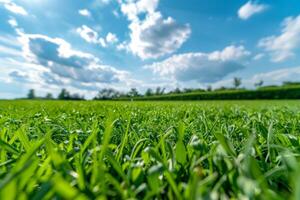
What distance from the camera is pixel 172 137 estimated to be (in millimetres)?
1167

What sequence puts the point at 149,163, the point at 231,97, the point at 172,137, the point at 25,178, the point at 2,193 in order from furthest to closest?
the point at 231,97, the point at 172,137, the point at 149,163, the point at 25,178, the point at 2,193

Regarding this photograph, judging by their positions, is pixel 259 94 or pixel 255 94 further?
pixel 255 94

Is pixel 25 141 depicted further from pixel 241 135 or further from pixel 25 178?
pixel 241 135

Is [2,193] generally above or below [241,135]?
above

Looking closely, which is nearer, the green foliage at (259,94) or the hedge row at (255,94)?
the hedge row at (255,94)

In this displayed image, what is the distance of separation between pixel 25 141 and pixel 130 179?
0.47 m

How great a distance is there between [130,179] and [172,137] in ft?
1.91

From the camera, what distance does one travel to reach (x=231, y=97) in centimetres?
4506

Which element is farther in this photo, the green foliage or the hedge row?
the green foliage

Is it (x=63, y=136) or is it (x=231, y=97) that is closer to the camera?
(x=63, y=136)

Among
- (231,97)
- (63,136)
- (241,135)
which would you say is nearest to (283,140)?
(241,135)

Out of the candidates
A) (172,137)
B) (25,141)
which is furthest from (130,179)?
(172,137)

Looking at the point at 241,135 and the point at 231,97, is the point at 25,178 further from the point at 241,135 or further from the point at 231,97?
the point at 231,97

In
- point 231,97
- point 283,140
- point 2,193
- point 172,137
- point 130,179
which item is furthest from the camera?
point 231,97
